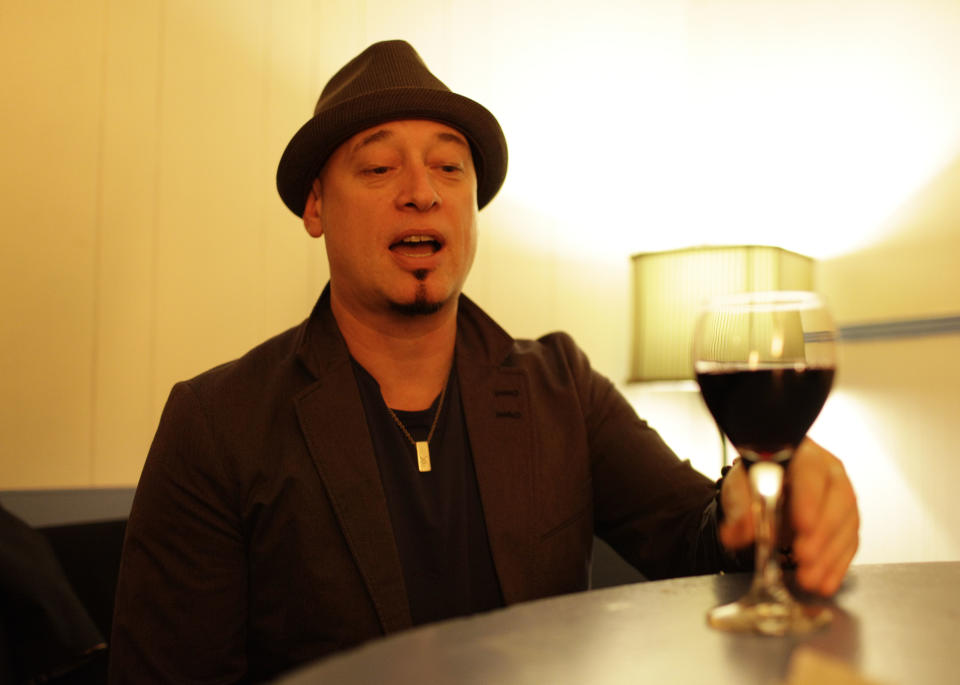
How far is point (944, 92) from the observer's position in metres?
2.11

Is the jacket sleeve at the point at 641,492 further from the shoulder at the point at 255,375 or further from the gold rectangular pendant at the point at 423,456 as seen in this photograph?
the shoulder at the point at 255,375

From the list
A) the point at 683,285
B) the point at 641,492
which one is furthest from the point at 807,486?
the point at 683,285

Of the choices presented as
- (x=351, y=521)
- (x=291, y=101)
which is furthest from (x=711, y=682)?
(x=291, y=101)

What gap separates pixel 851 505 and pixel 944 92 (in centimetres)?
187

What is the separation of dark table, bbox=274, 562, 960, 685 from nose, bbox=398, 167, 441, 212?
2.71ft

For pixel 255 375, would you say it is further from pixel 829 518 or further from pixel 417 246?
pixel 829 518

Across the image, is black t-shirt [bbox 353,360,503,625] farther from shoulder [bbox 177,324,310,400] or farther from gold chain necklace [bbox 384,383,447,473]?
shoulder [bbox 177,324,310,400]

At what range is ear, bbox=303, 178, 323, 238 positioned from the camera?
150cm

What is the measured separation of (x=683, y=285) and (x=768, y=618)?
5.84 ft

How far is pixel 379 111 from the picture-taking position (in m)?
1.30

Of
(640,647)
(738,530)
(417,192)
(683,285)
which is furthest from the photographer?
(683,285)

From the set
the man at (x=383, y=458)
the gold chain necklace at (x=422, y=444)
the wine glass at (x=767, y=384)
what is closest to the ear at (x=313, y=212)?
the man at (x=383, y=458)

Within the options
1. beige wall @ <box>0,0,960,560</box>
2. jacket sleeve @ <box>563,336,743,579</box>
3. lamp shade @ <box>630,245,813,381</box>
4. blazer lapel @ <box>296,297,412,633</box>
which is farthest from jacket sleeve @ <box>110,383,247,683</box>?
lamp shade @ <box>630,245,813,381</box>

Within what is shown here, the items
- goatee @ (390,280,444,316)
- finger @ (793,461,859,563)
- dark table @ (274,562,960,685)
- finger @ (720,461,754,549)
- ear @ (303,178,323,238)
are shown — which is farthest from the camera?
ear @ (303,178,323,238)
